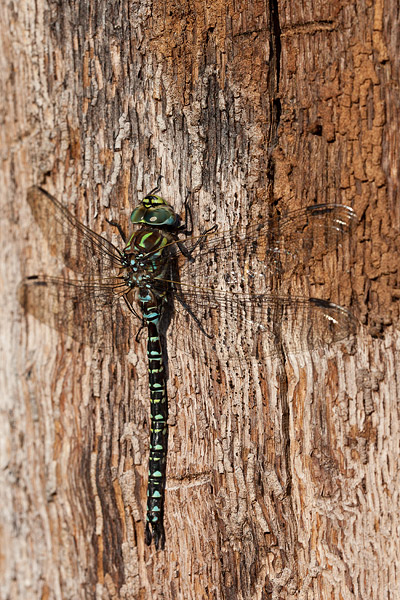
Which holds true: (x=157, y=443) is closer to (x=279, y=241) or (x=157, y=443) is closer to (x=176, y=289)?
(x=176, y=289)

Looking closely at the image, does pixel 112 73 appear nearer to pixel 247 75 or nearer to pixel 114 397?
pixel 247 75

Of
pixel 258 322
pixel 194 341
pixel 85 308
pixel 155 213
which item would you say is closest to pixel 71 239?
pixel 85 308

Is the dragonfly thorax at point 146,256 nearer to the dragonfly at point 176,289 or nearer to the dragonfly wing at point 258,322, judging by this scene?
the dragonfly at point 176,289

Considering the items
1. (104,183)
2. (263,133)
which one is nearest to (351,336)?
(263,133)

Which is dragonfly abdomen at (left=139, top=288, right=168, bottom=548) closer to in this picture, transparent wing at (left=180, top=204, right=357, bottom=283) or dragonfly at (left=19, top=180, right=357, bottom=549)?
dragonfly at (left=19, top=180, right=357, bottom=549)

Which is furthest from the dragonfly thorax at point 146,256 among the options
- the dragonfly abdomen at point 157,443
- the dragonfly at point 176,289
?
the dragonfly abdomen at point 157,443

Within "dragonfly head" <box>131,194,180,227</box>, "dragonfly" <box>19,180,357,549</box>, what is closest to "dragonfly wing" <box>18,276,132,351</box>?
"dragonfly" <box>19,180,357,549</box>

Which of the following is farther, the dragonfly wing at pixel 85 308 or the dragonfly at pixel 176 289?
the dragonfly wing at pixel 85 308

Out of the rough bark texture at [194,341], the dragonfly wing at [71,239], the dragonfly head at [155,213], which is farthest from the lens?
the dragonfly wing at [71,239]
